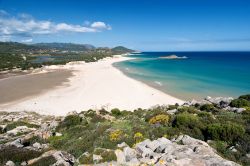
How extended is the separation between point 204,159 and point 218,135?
4189 mm

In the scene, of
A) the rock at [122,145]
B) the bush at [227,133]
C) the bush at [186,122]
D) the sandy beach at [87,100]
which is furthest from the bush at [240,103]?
the sandy beach at [87,100]

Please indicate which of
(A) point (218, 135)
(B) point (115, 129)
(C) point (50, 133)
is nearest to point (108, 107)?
(C) point (50, 133)

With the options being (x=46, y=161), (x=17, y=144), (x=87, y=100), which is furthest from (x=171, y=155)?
(x=87, y=100)

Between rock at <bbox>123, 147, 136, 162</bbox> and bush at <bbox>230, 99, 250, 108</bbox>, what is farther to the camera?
bush at <bbox>230, 99, 250, 108</bbox>

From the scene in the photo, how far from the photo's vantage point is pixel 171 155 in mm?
8969

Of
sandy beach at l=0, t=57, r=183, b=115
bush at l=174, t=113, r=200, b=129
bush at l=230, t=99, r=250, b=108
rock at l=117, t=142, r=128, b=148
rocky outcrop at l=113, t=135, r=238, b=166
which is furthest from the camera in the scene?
sandy beach at l=0, t=57, r=183, b=115

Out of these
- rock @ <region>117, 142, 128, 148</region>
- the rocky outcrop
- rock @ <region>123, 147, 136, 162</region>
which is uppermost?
the rocky outcrop

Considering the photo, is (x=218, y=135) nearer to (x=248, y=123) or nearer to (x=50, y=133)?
(x=248, y=123)

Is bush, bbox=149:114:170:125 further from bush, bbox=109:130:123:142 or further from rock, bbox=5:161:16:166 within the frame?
rock, bbox=5:161:16:166

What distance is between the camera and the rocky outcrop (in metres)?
8.39

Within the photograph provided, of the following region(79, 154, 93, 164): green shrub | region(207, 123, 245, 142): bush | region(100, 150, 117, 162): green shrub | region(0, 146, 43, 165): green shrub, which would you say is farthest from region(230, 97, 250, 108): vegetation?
region(0, 146, 43, 165): green shrub

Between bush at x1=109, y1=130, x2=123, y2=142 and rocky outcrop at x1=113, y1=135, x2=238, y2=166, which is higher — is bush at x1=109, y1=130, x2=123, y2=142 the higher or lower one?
the lower one

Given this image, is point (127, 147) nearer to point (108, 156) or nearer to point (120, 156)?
point (120, 156)

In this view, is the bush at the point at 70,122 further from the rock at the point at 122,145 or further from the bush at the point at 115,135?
the rock at the point at 122,145
